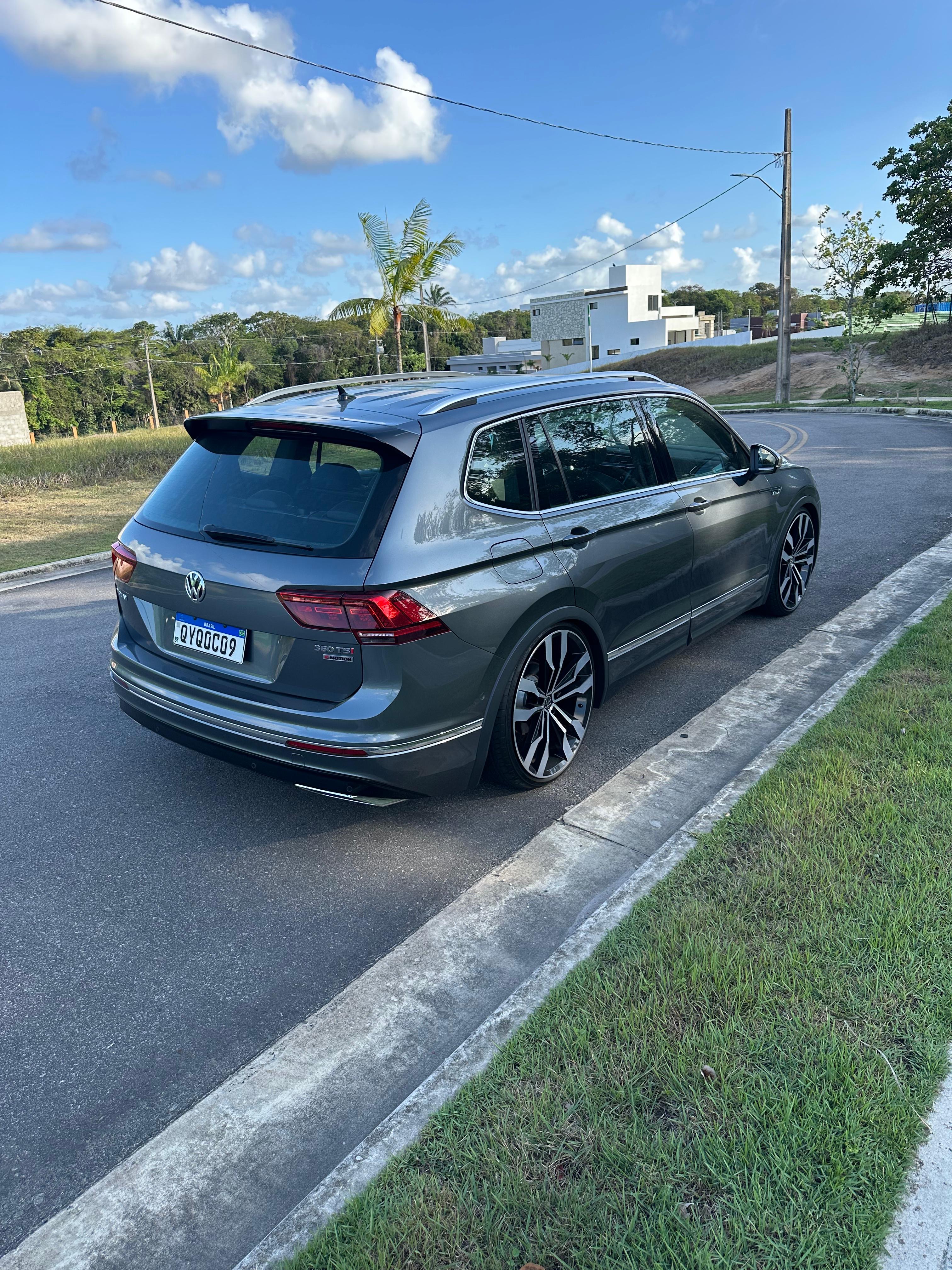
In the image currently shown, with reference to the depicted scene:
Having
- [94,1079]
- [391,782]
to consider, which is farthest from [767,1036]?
[94,1079]

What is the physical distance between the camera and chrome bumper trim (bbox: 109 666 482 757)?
3.28 meters

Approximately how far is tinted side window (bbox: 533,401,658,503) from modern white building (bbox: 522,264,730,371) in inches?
2956

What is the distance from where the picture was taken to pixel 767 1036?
2.44m

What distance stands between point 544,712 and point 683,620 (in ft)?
4.36

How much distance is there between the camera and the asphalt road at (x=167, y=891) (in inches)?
100

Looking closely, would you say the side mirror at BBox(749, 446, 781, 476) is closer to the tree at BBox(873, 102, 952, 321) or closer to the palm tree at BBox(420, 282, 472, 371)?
the palm tree at BBox(420, 282, 472, 371)

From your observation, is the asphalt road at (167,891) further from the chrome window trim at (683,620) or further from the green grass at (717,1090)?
the green grass at (717,1090)

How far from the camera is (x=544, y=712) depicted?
4070mm

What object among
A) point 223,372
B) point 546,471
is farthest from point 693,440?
point 223,372

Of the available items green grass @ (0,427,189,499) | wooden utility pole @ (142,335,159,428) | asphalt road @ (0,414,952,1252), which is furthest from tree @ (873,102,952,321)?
wooden utility pole @ (142,335,159,428)

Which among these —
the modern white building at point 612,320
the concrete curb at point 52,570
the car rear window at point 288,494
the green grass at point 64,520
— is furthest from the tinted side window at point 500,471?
the modern white building at point 612,320

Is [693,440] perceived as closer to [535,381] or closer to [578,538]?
[535,381]

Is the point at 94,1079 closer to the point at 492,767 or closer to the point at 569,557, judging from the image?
the point at 492,767

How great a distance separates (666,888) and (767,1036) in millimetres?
788
